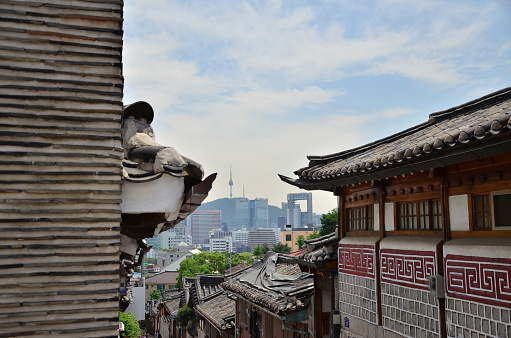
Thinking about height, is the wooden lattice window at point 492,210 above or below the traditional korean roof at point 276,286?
above

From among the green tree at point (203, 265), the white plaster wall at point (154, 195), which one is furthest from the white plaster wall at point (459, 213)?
the green tree at point (203, 265)

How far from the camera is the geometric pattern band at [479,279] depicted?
732 centimetres

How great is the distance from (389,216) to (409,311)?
7.15 feet

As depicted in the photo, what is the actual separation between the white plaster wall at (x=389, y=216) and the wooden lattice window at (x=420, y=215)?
16 cm

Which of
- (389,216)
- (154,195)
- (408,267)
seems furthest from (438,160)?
(154,195)

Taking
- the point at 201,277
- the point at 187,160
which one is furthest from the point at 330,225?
the point at 187,160

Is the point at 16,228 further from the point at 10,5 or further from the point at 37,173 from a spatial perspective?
the point at 10,5

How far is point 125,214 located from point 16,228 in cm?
147

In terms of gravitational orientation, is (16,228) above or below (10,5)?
below

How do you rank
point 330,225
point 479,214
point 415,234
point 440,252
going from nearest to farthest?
1. point 479,214
2. point 440,252
3. point 415,234
4. point 330,225

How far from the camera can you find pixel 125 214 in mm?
6809

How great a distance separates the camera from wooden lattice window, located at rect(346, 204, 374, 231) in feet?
39.0

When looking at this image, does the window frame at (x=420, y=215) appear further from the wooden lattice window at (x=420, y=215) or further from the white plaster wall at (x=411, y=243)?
the white plaster wall at (x=411, y=243)

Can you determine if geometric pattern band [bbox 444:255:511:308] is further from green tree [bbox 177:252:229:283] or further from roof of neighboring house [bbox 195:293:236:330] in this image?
green tree [bbox 177:252:229:283]
